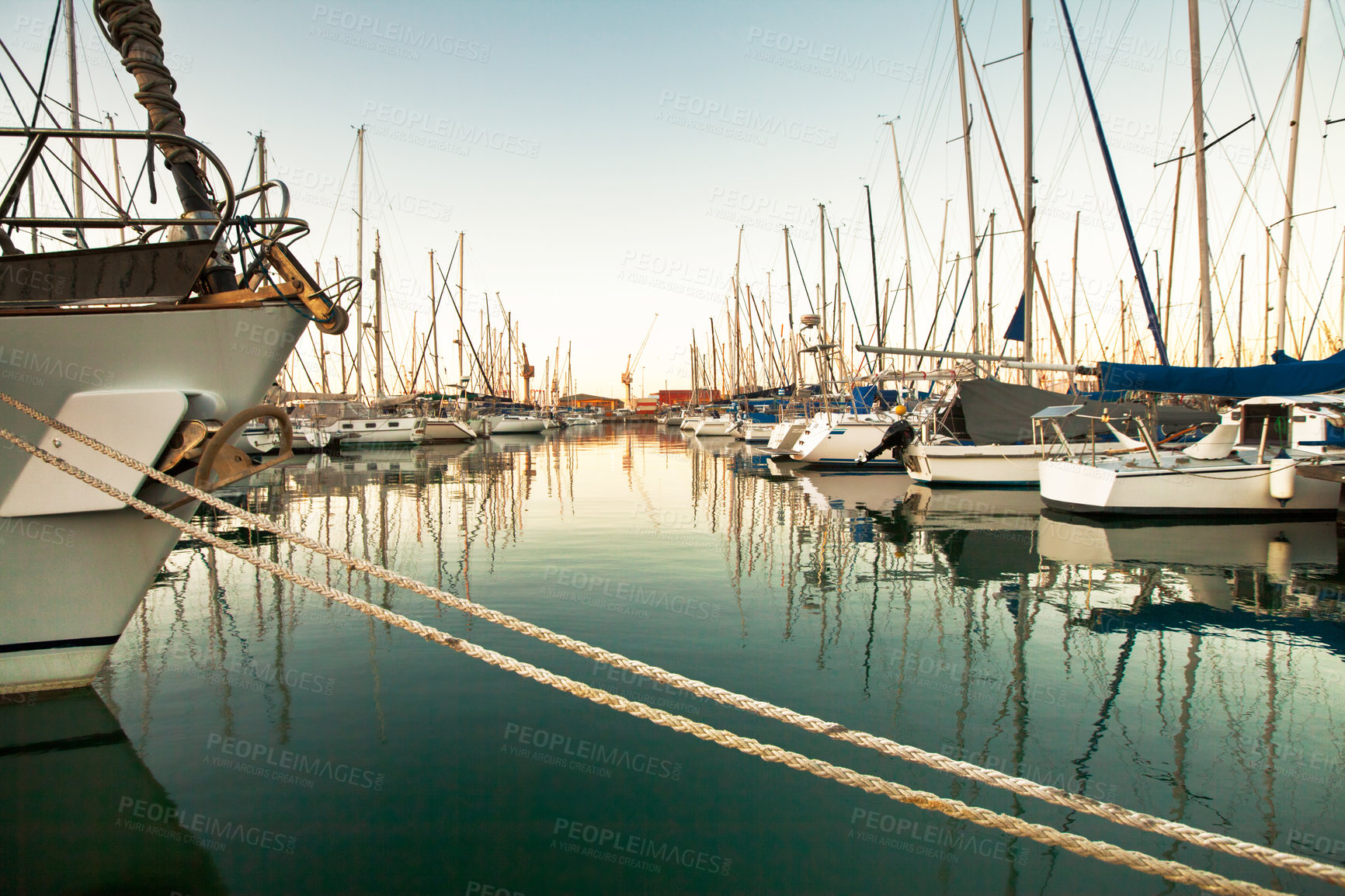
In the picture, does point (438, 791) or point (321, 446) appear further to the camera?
point (321, 446)

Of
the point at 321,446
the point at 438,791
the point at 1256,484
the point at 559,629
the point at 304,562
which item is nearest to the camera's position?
the point at 438,791

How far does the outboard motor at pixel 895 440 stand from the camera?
1927cm

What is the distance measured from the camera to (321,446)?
34.7 m

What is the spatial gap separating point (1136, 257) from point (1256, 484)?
5.52m

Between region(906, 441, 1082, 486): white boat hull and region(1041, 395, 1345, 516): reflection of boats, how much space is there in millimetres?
3794

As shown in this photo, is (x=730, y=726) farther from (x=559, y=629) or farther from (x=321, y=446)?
(x=321, y=446)

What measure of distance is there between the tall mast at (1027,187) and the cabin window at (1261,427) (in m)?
4.56

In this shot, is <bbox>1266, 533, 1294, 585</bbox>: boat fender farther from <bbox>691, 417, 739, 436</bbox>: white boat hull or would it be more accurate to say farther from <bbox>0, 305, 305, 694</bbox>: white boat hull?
<bbox>691, 417, 739, 436</bbox>: white boat hull

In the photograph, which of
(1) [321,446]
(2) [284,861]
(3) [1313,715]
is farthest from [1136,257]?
(1) [321,446]

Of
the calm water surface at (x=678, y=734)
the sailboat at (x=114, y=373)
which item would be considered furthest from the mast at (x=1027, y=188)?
the sailboat at (x=114, y=373)

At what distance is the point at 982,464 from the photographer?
17.0 meters

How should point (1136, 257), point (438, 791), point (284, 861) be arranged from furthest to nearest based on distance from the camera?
point (1136, 257), point (438, 791), point (284, 861)

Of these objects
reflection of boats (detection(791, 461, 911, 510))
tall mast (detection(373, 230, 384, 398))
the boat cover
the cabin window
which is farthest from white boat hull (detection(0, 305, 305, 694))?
tall mast (detection(373, 230, 384, 398))

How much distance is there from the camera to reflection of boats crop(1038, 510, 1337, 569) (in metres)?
9.19
